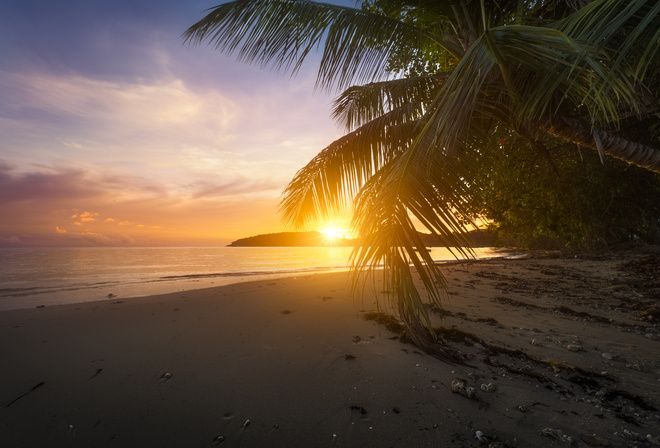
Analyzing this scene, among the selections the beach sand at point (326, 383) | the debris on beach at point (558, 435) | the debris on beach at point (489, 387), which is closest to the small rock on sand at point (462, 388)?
the beach sand at point (326, 383)

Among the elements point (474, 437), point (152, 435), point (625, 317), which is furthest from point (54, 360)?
point (625, 317)

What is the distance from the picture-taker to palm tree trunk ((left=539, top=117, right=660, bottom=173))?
3.43 metres

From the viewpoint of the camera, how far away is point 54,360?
3.38 m

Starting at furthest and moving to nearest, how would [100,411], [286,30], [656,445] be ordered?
1. [286,30]
2. [100,411]
3. [656,445]

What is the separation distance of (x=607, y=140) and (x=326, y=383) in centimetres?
442

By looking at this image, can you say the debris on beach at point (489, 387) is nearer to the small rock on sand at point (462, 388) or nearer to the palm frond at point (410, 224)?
the small rock on sand at point (462, 388)

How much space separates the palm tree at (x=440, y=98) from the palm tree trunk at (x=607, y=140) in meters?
0.01

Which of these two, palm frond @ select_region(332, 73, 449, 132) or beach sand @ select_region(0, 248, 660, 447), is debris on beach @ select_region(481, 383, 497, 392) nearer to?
beach sand @ select_region(0, 248, 660, 447)

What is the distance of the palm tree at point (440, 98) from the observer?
6.57 ft

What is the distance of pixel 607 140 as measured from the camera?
3475 mm

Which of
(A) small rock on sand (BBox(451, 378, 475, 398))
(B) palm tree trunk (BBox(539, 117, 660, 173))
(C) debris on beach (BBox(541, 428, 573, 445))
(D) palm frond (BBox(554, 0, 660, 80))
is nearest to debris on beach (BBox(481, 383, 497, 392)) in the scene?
(A) small rock on sand (BBox(451, 378, 475, 398))

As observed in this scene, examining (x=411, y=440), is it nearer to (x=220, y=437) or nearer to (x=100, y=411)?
(x=220, y=437)

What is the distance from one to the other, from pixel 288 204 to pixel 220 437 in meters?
3.17

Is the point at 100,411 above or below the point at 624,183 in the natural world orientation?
Answer: below
